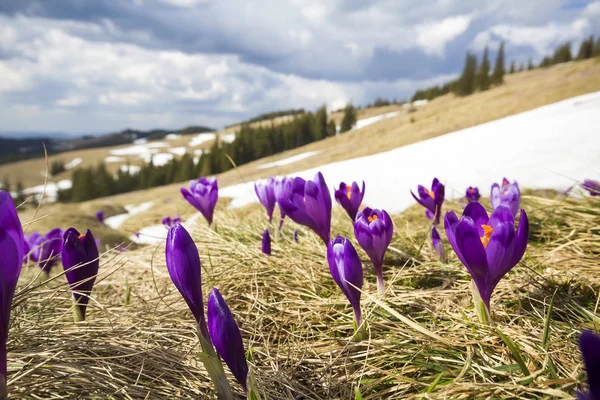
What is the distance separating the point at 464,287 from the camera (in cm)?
155

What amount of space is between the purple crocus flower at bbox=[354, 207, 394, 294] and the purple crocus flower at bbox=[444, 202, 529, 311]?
28 centimetres

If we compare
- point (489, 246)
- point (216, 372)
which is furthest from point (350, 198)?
point (216, 372)

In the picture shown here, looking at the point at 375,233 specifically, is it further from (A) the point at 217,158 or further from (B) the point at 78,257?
(A) the point at 217,158

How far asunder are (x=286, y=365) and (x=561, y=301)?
40.8 inches

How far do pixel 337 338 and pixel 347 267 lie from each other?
276mm

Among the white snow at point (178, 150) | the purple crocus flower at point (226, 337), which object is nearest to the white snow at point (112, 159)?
the white snow at point (178, 150)

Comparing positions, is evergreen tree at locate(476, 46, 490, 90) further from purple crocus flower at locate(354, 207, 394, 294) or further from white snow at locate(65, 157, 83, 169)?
white snow at locate(65, 157, 83, 169)


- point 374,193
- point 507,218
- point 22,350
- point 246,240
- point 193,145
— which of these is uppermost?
point 507,218

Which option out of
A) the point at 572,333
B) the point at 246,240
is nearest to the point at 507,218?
the point at 572,333

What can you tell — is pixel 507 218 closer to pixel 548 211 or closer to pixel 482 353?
pixel 482 353

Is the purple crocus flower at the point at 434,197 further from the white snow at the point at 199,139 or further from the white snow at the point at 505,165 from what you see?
the white snow at the point at 199,139

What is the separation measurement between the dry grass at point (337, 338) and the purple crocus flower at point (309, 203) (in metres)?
0.30

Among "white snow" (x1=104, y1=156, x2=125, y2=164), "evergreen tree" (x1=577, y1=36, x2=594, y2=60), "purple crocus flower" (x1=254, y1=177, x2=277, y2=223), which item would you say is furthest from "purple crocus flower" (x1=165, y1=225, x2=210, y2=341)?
"white snow" (x1=104, y1=156, x2=125, y2=164)

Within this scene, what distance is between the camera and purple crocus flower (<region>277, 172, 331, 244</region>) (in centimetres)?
169
